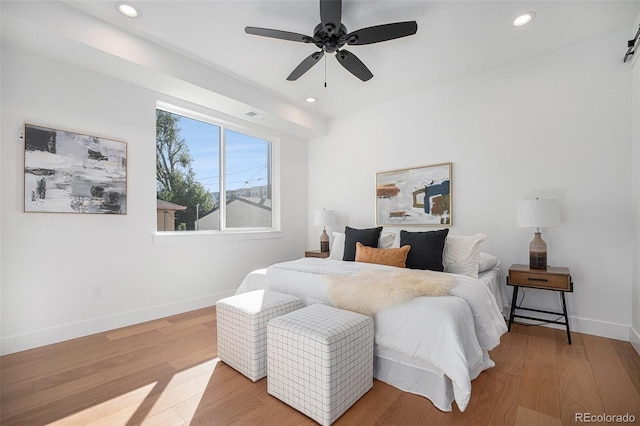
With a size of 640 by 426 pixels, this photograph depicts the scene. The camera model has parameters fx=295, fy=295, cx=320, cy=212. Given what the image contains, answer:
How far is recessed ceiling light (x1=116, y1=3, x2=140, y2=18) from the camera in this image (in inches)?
88.8

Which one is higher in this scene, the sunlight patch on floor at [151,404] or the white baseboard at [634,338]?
the white baseboard at [634,338]

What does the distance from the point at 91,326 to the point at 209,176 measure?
2.03 m

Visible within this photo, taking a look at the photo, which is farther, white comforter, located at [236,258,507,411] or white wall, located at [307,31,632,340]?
white wall, located at [307,31,632,340]

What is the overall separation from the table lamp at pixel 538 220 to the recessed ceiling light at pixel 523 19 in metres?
1.51

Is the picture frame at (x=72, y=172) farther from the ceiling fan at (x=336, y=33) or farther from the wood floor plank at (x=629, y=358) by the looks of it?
the wood floor plank at (x=629, y=358)

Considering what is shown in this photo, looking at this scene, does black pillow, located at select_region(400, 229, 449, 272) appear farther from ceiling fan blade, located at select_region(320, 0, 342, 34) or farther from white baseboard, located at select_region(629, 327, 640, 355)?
ceiling fan blade, located at select_region(320, 0, 342, 34)

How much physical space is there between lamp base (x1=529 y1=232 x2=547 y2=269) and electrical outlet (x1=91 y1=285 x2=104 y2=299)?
13.4 feet

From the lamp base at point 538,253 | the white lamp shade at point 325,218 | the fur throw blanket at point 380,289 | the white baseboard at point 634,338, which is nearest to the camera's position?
the fur throw blanket at point 380,289

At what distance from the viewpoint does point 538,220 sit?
262 cm

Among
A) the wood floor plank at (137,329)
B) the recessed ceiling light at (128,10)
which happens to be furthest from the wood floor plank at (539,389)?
the recessed ceiling light at (128,10)

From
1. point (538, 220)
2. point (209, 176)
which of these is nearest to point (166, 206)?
point (209, 176)

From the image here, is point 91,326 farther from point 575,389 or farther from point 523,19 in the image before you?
point 523,19

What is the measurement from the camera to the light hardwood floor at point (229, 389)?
1599 mm

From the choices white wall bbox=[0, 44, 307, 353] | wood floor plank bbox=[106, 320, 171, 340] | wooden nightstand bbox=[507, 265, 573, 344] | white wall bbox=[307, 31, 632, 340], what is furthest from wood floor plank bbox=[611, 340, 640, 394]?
white wall bbox=[0, 44, 307, 353]
